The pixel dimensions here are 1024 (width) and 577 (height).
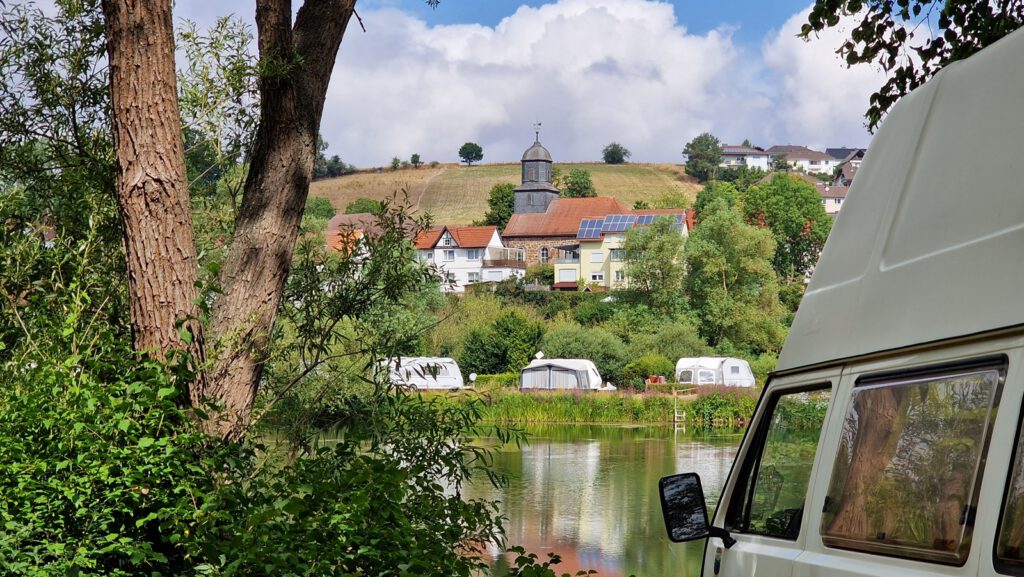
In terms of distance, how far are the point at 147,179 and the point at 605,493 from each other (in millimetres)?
18560

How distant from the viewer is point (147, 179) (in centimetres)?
563

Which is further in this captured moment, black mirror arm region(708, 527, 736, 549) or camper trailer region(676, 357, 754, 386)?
camper trailer region(676, 357, 754, 386)

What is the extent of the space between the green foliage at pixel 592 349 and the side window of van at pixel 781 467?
48175 millimetres

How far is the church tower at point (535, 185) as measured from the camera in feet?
400

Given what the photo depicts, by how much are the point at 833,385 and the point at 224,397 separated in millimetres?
3723

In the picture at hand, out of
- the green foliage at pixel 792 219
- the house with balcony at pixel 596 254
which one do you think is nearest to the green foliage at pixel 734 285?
the green foliage at pixel 792 219

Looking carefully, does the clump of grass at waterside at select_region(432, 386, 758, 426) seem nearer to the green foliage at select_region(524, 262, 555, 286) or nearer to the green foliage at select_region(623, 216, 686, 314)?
the green foliage at select_region(623, 216, 686, 314)

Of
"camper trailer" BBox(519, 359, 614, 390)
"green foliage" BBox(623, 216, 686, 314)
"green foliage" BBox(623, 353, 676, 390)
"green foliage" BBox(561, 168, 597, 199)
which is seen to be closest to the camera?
"camper trailer" BBox(519, 359, 614, 390)

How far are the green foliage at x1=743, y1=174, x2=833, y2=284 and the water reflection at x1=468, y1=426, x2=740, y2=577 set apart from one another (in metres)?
48.5

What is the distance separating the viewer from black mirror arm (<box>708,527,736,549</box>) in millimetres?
3679

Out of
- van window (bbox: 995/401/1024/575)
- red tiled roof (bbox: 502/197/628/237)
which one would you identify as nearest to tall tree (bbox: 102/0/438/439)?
van window (bbox: 995/401/1024/575)

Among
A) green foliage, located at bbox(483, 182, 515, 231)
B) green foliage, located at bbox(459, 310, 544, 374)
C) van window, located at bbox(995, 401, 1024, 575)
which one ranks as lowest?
van window, located at bbox(995, 401, 1024, 575)

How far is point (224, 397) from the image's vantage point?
19.5 feet

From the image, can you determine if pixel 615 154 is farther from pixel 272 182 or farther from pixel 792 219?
pixel 272 182
